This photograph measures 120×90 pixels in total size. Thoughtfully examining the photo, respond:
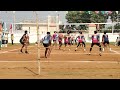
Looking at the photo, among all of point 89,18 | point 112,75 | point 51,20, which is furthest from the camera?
point 89,18

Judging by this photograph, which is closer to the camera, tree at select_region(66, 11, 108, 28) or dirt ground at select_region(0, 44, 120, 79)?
dirt ground at select_region(0, 44, 120, 79)

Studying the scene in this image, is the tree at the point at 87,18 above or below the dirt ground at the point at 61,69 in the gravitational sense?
above

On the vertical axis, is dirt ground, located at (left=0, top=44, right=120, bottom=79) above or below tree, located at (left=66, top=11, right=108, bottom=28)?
below

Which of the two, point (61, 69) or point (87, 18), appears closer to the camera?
point (61, 69)

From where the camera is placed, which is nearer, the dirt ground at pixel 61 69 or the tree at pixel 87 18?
the dirt ground at pixel 61 69

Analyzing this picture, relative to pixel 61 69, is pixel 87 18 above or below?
above
